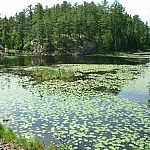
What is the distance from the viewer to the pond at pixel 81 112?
14.0m

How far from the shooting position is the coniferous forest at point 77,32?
91875mm

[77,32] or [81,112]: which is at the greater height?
[77,32]

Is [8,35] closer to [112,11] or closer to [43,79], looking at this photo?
[112,11]

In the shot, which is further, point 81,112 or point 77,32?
point 77,32

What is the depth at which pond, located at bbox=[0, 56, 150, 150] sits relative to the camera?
13990 mm

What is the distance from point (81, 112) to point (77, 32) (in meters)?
78.6

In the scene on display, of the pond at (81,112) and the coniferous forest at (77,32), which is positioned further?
the coniferous forest at (77,32)

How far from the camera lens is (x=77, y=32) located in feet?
314

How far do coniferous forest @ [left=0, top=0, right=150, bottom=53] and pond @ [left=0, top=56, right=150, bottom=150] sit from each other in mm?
62020

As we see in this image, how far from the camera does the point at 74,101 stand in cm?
2203

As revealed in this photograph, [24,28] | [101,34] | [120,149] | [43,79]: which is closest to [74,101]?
[120,149]

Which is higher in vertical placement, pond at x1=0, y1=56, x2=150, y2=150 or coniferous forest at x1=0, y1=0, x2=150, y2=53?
coniferous forest at x1=0, y1=0, x2=150, y2=53

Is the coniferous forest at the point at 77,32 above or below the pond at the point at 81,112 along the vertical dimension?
above

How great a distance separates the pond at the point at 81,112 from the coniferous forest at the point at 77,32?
6202 centimetres
